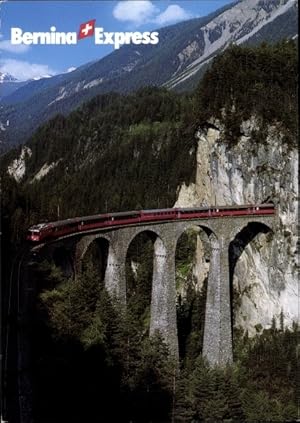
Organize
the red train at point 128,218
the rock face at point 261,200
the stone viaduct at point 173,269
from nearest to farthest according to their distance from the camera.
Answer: the red train at point 128,218
the stone viaduct at point 173,269
the rock face at point 261,200

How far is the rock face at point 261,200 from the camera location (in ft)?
151

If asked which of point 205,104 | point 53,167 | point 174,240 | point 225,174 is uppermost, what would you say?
point 53,167

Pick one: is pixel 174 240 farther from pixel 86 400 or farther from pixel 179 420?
pixel 86 400

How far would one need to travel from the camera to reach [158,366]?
39.4 m

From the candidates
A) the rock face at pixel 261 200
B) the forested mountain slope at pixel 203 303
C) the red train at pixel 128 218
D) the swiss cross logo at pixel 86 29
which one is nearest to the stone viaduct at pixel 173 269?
the red train at pixel 128 218

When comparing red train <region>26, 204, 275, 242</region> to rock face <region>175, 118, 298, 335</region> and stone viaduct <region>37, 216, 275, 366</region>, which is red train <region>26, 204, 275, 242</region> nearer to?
stone viaduct <region>37, 216, 275, 366</region>

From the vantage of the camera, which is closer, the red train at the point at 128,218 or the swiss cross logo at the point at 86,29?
the swiss cross logo at the point at 86,29

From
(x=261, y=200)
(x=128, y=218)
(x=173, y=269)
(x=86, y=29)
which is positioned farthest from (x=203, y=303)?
(x=86, y=29)

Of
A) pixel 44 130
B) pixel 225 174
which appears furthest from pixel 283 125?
pixel 44 130

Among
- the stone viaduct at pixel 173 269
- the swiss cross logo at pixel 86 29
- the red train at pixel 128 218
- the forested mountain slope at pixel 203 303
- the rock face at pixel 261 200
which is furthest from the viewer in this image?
the rock face at pixel 261 200

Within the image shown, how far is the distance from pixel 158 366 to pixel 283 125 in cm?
2271

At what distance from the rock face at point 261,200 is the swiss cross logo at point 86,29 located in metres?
28.7

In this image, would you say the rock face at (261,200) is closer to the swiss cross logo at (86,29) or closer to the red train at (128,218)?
the red train at (128,218)

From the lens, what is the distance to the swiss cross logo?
19789 millimetres
